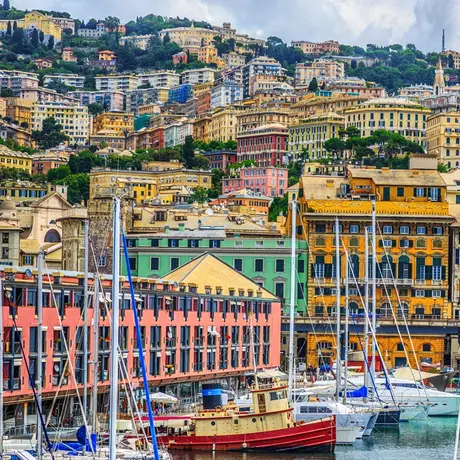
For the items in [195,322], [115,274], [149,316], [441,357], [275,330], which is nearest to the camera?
[115,274]

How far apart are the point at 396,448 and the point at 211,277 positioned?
28.3 metres

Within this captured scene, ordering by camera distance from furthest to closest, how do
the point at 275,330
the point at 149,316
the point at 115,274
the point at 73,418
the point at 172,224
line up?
the point at 172,224, the point at 275,330, the point at 149,316, the point at 73,418, the point at 115,274

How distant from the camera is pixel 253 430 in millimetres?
74750

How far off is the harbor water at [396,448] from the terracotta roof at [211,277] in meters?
17.3

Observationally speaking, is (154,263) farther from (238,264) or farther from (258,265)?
(258,265)

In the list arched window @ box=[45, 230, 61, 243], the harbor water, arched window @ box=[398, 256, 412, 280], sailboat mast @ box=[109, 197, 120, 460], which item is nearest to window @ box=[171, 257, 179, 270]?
arched window @ box=[398, 256, 412, 280]

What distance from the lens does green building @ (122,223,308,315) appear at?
12731 centimetres

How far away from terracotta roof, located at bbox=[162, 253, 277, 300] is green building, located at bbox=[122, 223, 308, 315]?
11.4 meters

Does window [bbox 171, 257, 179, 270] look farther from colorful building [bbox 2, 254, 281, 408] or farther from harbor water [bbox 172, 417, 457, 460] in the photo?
harbor water [bbox 172, 417, 457, 460]

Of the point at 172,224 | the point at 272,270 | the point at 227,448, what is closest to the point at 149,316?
the point at 227,448

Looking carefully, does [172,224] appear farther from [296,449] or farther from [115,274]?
[115,274]

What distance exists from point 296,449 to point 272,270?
174ft

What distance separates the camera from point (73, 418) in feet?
240

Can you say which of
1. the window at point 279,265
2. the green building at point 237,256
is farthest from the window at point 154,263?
the window at point 279,265
